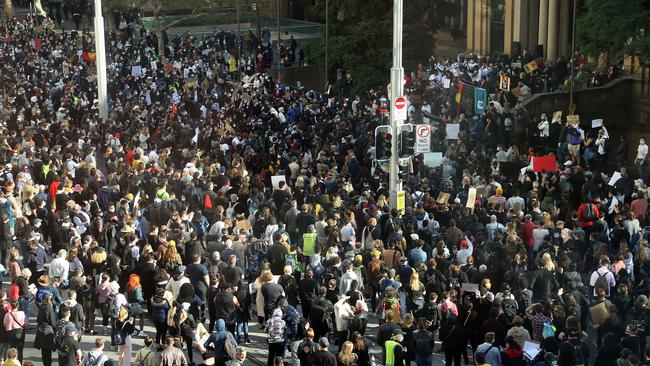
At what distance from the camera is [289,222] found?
2247 centimetres

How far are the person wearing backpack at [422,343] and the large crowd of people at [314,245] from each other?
3cm

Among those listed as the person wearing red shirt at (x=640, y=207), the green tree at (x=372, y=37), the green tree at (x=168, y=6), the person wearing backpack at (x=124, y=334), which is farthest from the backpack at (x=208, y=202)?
the green tree at (x=168, y=6)

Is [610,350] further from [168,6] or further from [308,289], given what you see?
[168,6]

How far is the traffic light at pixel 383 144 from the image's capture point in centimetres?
2294

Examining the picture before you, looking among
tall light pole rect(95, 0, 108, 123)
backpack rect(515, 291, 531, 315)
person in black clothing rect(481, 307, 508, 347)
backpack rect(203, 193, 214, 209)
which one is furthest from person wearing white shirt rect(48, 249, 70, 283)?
tall light pole rect(95, 0, 108, 123)

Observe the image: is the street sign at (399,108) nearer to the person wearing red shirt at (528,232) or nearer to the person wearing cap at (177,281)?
the person wearing red shirt at (528,232)

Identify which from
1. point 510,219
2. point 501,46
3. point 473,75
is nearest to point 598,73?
point 473,75

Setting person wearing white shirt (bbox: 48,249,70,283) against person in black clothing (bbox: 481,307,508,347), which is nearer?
person in black clothing (bbox: 481,307,508,347)

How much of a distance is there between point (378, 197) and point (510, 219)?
3500 mm

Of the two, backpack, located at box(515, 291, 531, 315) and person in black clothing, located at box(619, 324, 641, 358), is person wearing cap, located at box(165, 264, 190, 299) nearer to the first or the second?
backpack, located at box(515, 291, 531, 315)

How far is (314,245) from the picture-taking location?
68.4 feet

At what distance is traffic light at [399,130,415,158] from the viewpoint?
23.3m

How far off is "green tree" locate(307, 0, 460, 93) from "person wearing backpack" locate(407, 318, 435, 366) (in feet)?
85.8

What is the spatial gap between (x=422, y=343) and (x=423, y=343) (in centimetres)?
1
